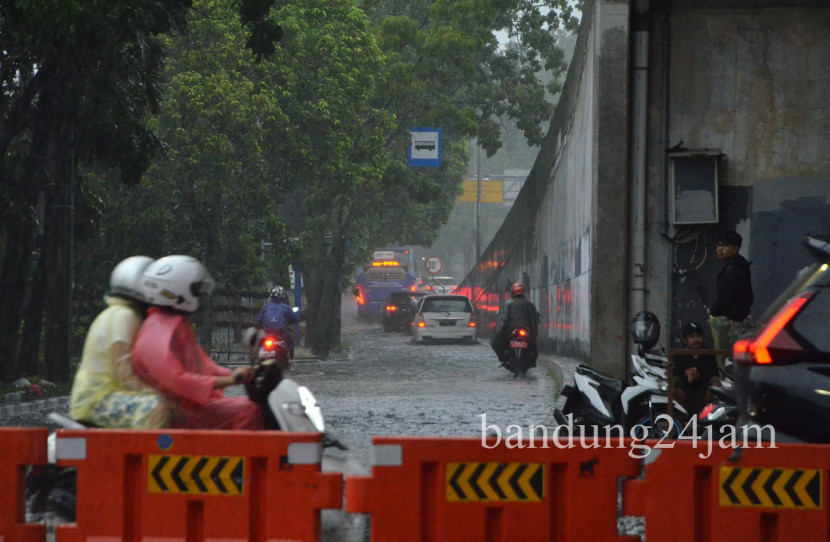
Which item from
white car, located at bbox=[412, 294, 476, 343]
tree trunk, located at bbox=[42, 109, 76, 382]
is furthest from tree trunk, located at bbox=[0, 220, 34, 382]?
white car, located at bbox=[412, 294, 476, 343]

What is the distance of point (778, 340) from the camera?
5.56 metres

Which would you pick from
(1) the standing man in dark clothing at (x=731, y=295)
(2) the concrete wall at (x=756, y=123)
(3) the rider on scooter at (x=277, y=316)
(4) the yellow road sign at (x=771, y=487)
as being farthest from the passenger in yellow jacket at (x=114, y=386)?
(3) the rider on scooter at (x=277, y=316)

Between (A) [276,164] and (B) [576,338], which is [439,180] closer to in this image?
(A) [276,164]

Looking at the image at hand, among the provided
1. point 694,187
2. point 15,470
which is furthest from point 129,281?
point 694,187

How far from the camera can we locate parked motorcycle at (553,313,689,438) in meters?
9.99

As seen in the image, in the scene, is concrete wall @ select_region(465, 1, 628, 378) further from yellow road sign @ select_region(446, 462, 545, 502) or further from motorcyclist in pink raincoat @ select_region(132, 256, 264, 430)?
yellow road sign @ select_region(446, 462, 545, 502)

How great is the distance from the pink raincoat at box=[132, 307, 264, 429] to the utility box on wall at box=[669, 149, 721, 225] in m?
8.78

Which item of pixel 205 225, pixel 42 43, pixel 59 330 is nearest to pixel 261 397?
pixel 42 43

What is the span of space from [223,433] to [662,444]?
1823 mm

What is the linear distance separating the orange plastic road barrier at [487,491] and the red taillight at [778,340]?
71 cm

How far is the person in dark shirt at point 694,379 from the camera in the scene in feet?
33.5

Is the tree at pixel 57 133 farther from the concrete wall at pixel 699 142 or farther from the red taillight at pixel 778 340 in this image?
the red taillight at pixel 778 340

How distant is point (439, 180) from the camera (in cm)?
4778

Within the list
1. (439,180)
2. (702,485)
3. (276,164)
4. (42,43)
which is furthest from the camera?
(439,180)
